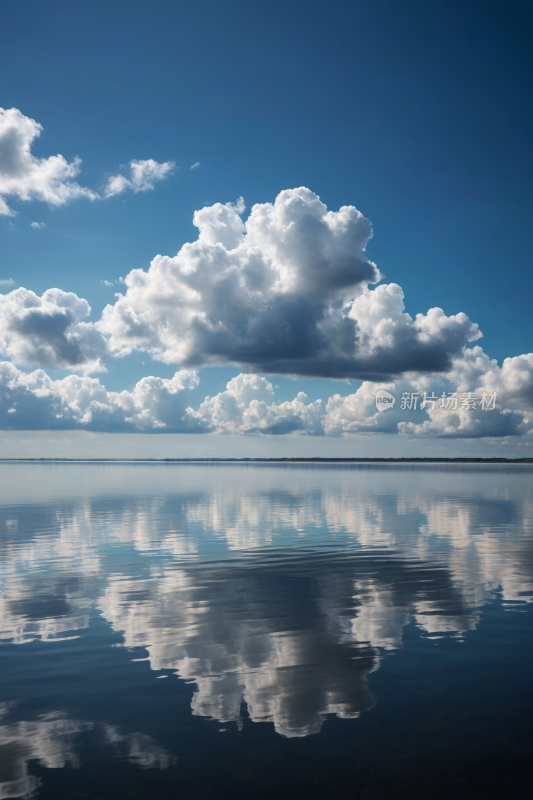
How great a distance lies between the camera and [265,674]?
14562 mm

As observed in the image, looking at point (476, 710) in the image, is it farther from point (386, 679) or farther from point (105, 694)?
point (105, 694)

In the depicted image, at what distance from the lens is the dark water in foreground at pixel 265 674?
10.1 metres

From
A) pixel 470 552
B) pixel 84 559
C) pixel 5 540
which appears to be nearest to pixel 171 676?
pixel 84 559

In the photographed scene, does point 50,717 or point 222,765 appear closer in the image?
point 222,765

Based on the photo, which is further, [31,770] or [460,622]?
[460,622]

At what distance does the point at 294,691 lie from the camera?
44.1 ft

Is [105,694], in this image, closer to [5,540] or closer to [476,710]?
[476,710]

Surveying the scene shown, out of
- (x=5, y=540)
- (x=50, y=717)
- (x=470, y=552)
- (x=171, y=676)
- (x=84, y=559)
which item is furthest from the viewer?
(x=5, y=540)

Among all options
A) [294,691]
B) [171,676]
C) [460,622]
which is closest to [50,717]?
[171,676]

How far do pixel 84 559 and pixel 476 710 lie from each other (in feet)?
81.7

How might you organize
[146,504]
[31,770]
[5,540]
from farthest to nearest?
[146,504], [5,540], [31,770]

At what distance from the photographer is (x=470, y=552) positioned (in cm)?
3328

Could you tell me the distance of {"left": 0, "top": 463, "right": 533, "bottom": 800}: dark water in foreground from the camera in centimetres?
1014

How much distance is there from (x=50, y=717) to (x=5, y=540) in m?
29.3
